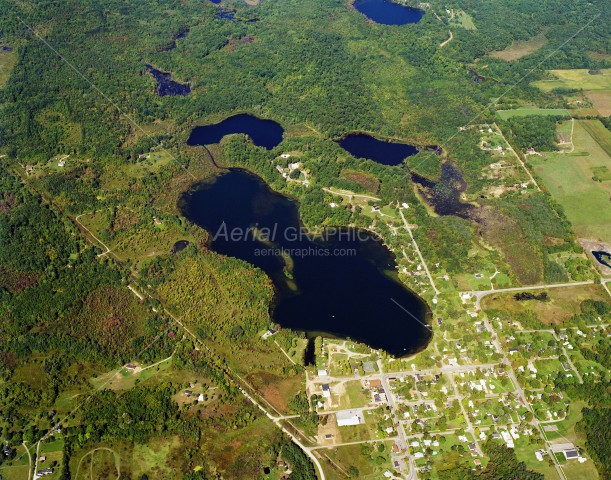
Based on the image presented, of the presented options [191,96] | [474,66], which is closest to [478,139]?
[474,66]

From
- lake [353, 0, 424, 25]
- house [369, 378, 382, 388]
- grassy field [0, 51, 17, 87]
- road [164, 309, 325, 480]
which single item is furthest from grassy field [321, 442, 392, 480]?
lake [353, 0, 424, 25]

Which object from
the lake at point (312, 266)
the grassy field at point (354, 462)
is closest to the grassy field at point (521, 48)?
the lake at point (312, 266)

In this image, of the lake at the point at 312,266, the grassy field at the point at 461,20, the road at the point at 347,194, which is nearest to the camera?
the lake at the point at 312,266

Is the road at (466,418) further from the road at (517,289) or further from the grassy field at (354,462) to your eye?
the road at (517,289)

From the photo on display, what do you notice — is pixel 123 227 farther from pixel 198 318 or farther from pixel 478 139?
pixel 478 139

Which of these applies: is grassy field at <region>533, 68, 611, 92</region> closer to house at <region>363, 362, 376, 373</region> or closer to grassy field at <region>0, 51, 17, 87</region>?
house at <region>363, 362, 376, 373</region>

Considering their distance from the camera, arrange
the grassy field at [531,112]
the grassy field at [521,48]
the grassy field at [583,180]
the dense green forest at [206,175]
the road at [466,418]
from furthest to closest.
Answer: the grassy field at [521,48]
the grassy field at [531,112]
the grassy field at [583,180]
the dense green forest at [206,175]
the road at [466,418]
